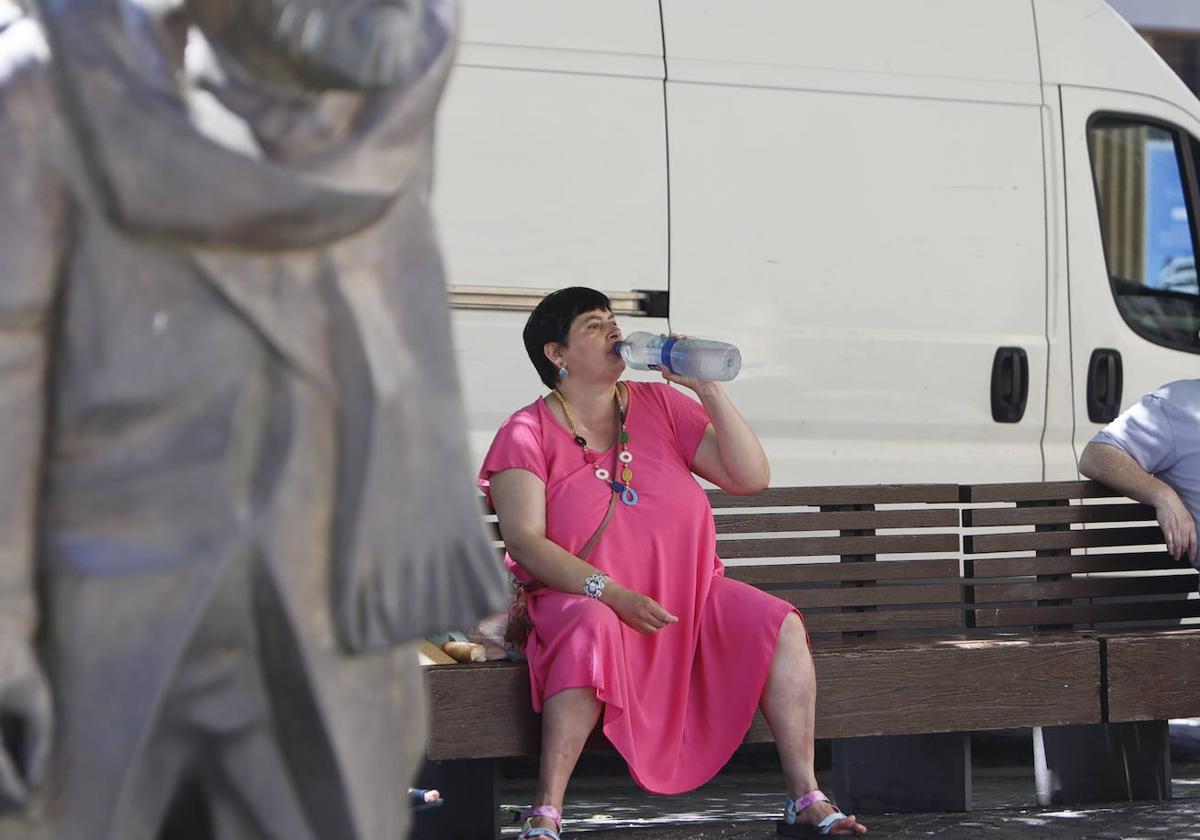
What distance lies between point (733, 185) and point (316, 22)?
436cm

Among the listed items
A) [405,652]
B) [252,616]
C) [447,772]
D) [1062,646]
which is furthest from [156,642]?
[1062,646]

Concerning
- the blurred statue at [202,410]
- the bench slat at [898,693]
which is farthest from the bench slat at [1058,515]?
the blurred statue at [202,410]

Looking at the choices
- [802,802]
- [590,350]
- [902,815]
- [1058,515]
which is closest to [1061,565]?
[1058,515]

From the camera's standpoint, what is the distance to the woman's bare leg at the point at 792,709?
4.25m

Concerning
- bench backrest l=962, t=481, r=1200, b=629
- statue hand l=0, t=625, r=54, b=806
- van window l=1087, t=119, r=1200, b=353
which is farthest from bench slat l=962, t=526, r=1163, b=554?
statue hand l=0, t=625, r=54, b=806

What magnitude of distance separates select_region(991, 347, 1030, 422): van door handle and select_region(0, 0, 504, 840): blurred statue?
15.8ft

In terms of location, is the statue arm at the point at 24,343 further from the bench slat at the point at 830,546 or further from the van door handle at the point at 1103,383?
the van door handle at the point at 1103,383

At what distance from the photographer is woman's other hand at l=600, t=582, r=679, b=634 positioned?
416cm

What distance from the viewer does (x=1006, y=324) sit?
628cm

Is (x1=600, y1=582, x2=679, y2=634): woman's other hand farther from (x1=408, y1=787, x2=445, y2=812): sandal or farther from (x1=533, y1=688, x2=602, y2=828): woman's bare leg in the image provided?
(x1=408, y1=787, x2=445, y2=812): sandal

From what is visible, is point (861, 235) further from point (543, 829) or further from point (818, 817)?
point (543, 829)

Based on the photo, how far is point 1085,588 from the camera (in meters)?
5.20

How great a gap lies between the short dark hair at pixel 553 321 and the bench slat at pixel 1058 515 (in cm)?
124

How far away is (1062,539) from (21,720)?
410 cm
